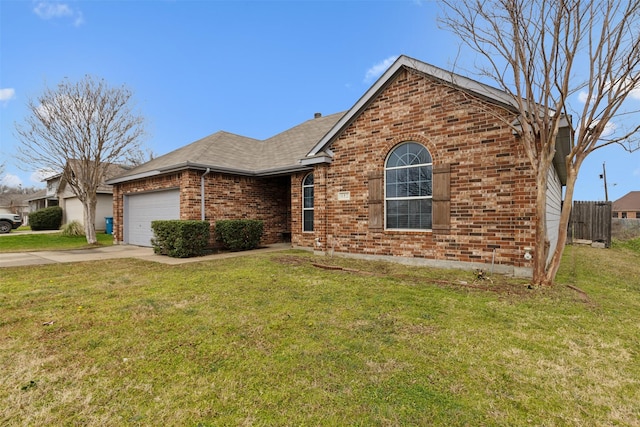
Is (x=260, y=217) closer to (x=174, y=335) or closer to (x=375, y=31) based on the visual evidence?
(x=375, y=31)

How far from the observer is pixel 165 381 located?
8.63ft

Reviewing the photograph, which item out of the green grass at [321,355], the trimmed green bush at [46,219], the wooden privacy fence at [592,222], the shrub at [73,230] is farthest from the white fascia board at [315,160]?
the trimmed green bush at [46,219]

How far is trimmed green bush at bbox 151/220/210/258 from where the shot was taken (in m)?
9.70

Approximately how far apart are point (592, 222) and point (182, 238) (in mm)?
18472

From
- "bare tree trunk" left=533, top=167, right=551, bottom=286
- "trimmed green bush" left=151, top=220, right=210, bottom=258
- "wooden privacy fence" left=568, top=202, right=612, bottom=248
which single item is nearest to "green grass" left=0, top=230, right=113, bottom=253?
"trimmed green bush" left=151, top=220, right=210, bottom=258

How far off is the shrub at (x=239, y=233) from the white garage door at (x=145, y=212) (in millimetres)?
1968

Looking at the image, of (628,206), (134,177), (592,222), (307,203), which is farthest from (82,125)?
(628,206)

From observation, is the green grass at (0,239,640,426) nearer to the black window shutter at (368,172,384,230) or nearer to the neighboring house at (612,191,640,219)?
the black window shutter at (368,172,384,230)

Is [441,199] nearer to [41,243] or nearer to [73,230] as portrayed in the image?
[41,243]

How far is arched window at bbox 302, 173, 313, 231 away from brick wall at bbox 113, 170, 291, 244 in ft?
7.48

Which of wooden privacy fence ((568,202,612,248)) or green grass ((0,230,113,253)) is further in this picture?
wooden privacy fence ((568,202,612,248))

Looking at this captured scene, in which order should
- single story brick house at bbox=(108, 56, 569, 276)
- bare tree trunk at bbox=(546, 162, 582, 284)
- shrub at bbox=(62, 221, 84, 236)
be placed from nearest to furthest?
bare tree trunk at bbox=(546, 162, 582, 284) → single story brick house at bbox=(108, 56, 569, 276) → shrub at bbox=(62, 221, 84, 236)

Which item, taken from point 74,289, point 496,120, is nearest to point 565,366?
point 496,120

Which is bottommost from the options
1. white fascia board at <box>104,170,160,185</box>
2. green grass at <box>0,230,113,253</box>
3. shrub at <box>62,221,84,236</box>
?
green grass at <box>0,230,113,253</box>
